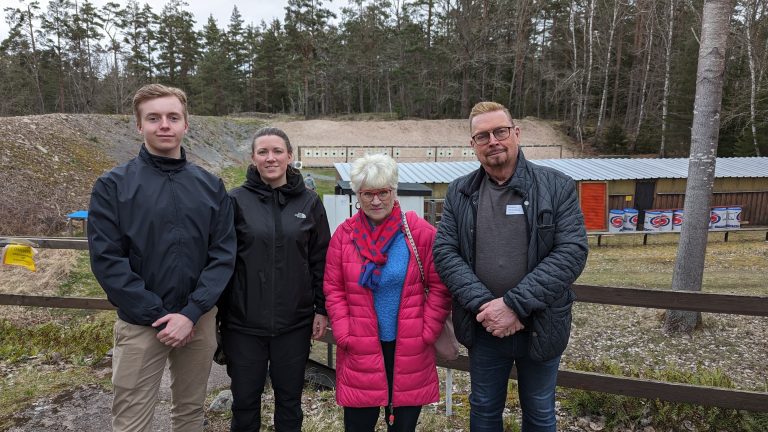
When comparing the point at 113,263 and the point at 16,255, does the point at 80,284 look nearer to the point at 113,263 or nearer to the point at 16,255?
the point at 16,255

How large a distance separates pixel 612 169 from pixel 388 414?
17.2 m

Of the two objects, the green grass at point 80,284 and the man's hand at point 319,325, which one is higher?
the man's hand at point 319,325

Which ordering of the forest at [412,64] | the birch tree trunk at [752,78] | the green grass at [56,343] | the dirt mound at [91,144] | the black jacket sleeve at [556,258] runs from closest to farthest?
the black jacket sleeve at [556,258], the green grass at [56,343], the dirt mound at [91,144], the birch tree trunk at [752,78], the forest at [412,64]

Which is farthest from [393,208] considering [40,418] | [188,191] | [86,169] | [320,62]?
[320,62]

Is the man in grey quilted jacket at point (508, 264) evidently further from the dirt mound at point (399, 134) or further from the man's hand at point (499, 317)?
the dirt mound at point (399, 134)

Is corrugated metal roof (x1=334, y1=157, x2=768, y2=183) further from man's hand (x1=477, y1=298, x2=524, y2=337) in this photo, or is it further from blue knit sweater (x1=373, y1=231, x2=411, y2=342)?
man's hand (x1=477, y1=298, x2=524, y2=337)

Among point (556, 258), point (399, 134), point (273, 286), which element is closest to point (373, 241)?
point (273, 286)

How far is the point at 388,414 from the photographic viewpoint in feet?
8.68

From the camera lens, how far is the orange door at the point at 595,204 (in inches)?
640

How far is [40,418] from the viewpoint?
3.61 meters

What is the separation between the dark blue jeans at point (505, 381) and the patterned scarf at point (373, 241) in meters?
0.63

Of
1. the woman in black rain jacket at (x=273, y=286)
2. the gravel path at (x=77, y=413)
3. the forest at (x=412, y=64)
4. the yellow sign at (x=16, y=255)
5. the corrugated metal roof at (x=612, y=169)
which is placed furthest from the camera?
the forest at (x=412, y=64)

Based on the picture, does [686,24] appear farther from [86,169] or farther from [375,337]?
[375,337]

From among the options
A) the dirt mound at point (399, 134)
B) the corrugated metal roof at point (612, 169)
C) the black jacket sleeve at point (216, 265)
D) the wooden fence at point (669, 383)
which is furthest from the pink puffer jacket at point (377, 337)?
the dirt mound at point (399, 134)
